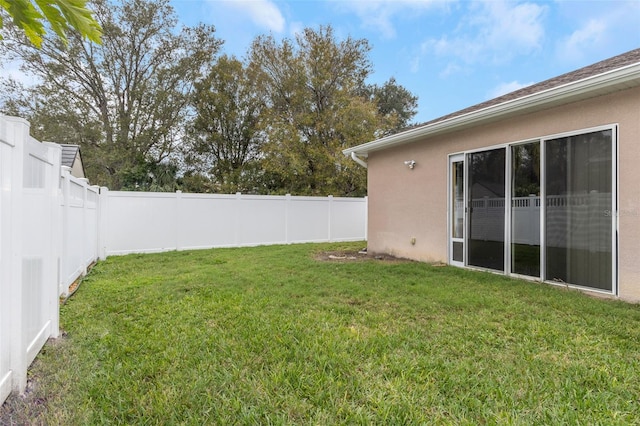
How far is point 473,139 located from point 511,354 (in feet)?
14.5

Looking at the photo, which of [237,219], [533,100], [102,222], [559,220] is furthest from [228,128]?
[559,220]

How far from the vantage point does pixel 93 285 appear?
4926 millimetres

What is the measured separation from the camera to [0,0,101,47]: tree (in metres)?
1.28

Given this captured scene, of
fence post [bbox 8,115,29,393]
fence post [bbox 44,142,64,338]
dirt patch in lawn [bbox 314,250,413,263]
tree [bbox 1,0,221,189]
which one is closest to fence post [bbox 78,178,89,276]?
fence post [bbox 44,142,64,338]

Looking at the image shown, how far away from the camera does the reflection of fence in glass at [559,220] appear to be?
172 inches

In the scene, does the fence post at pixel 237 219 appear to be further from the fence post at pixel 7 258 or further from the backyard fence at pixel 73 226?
the fence post at pixel 7 258

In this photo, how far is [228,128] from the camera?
16953 millimetres

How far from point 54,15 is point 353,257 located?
7083 millimetres

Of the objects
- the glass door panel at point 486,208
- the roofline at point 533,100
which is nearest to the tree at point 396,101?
the roofline at point 533,100

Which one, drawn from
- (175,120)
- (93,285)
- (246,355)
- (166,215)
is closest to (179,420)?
(246,355)

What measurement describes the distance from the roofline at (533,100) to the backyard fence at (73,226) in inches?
194

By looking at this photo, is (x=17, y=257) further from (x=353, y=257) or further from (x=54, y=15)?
(x=353, y=257)

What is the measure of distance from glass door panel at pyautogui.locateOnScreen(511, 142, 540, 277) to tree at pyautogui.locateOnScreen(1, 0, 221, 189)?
13677mm

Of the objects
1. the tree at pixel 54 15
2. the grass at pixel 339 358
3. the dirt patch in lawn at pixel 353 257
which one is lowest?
the grass at pixel 339 358
